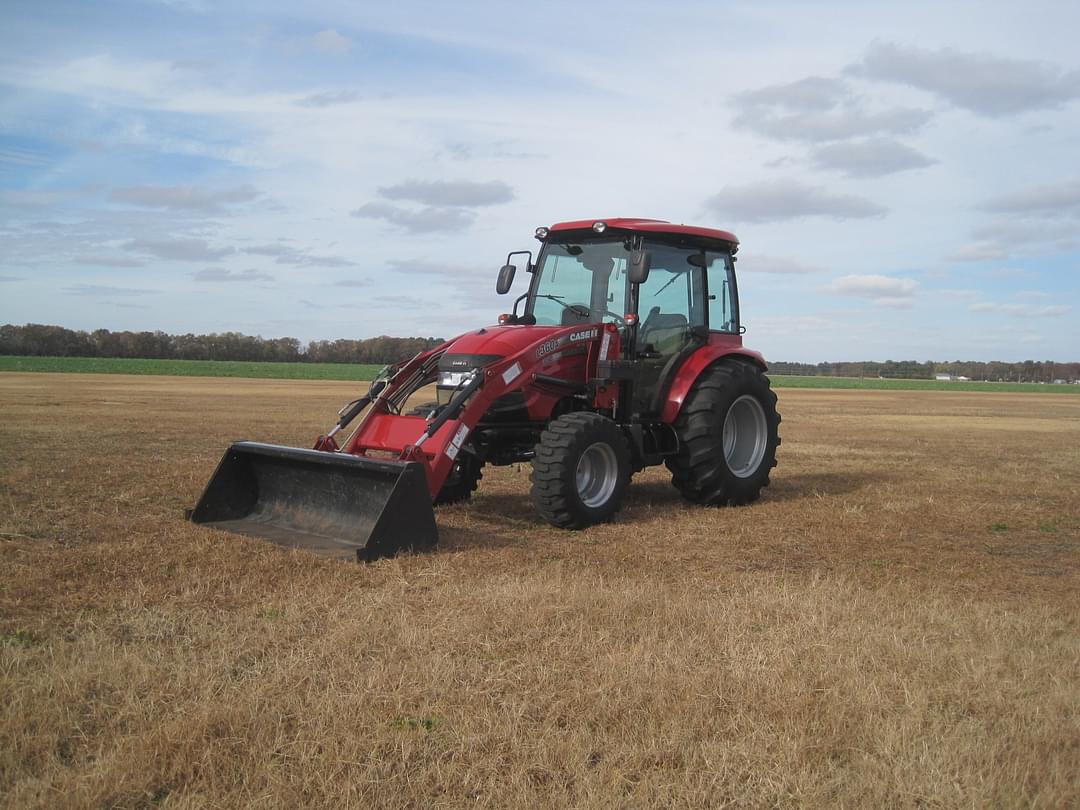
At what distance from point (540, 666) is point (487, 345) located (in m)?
4.17

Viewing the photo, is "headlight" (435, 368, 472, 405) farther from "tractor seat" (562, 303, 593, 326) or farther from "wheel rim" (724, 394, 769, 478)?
"wheel rim" (724, 394, 769, 478)

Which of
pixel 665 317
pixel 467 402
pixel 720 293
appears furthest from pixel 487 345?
pixel 720 293

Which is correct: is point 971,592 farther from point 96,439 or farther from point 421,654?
point 96,439

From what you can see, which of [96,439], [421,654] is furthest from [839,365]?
[421,654]

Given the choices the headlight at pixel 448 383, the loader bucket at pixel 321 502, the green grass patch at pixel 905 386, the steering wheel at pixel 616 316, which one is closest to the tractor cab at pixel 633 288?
the steering wheel at pixel 616 316

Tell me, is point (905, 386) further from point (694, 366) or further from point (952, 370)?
point (694, 366)

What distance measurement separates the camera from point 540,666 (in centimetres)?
435

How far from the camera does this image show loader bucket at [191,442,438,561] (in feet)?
21.9

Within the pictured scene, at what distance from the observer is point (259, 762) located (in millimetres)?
3334

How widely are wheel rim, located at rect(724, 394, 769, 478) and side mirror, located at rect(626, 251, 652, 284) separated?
2240 mm

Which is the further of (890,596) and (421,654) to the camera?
(890,596)

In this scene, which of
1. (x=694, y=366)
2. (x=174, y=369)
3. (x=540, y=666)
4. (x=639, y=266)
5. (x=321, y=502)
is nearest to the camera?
(x=540, y=666)

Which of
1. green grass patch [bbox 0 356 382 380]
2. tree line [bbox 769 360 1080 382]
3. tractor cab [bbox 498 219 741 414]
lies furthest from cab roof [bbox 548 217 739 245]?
tree line [bbox 769 360 1080 382]

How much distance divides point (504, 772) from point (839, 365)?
103254 mm
